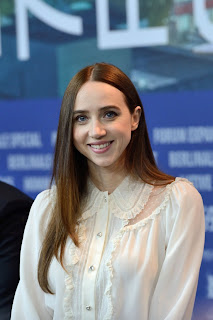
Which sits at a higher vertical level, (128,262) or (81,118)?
(81,118)

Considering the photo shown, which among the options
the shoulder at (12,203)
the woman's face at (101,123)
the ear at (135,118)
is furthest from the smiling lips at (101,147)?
the shoulder at (12,203)

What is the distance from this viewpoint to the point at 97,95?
5.72ft

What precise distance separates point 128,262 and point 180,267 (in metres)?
0.16

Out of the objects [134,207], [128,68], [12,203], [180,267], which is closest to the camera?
[180,267]

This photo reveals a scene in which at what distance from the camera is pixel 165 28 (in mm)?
3041

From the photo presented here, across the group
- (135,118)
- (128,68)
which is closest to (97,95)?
(135,118)

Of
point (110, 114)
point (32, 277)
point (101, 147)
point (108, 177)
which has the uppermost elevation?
point (110, 114)

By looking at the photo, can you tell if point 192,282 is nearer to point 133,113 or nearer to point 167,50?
point 133,113

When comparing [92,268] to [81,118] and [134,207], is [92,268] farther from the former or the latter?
[81,118]

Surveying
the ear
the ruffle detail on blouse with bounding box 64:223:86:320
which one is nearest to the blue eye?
the ear

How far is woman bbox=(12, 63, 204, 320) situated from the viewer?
1.70 m

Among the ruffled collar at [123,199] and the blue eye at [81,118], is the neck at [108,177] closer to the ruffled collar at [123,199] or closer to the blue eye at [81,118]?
the ruffled collar at [123,199]

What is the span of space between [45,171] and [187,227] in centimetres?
189

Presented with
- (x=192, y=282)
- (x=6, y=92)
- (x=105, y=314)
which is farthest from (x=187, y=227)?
(x=6, y=92)
